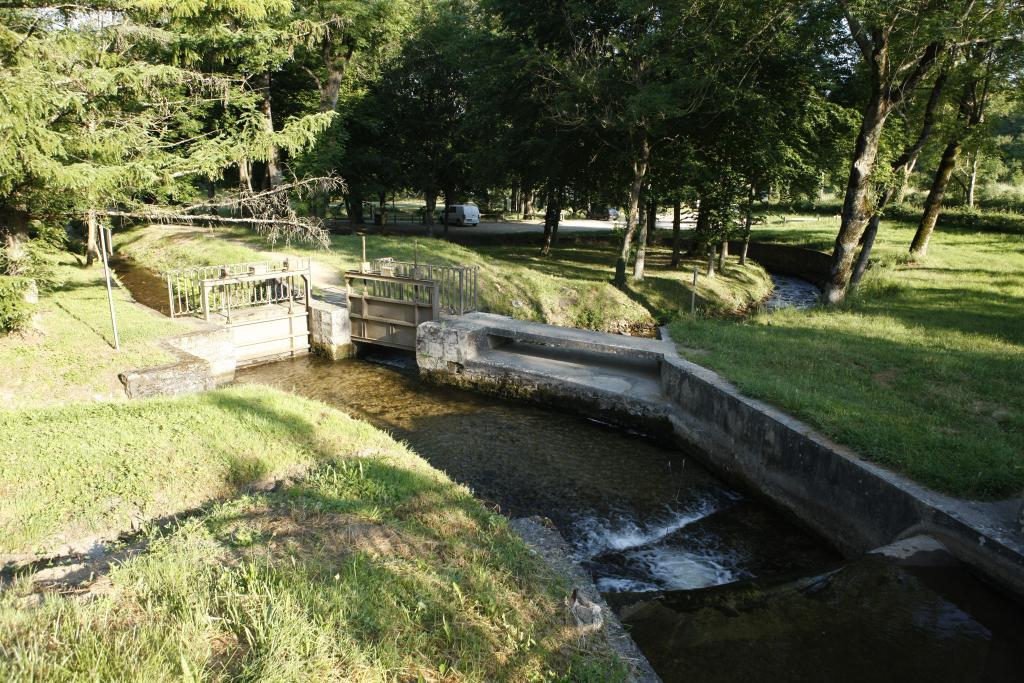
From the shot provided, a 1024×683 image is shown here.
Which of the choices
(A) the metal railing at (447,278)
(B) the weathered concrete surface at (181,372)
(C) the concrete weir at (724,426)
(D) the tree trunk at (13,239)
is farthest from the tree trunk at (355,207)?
(D) the tree trunk at (13,239)

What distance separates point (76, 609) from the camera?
3258mm

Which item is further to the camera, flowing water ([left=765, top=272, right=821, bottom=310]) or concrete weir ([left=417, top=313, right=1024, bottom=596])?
flowing water ([left=765, top=272, right=821, bottom=310])

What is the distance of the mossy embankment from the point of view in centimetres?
319

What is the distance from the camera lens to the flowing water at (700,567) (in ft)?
16.9

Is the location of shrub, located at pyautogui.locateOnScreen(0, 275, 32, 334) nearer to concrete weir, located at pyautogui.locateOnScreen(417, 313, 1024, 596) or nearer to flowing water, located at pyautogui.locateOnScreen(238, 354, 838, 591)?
flowing water, located at pyautogui.locateOnScreen(238, 354, 838, 591)

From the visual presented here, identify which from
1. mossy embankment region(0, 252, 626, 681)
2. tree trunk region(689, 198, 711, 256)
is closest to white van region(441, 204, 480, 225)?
tree trunk region(689, 198, 711, 256)

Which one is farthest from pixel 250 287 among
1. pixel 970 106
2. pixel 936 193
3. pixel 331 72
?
pixel 970 106

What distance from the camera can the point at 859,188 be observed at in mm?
14734

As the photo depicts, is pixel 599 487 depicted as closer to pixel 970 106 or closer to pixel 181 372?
pixel 181 372

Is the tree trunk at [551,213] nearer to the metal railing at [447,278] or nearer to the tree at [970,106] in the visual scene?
the metal railing at [447,278]

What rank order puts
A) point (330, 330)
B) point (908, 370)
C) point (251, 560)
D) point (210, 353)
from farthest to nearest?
point (330, 330)
point (210, 353)
point (908, 370)
point (251, 560)

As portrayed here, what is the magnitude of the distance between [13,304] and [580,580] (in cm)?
1046

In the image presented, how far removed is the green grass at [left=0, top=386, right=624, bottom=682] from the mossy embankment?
0.01 meters

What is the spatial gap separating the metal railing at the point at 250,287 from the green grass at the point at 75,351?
1.39m
